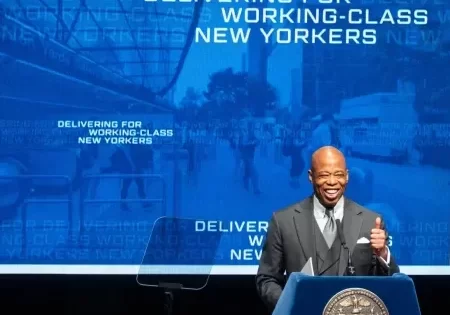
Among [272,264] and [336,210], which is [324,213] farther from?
[272,264]

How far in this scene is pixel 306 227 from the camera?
10.0 ft

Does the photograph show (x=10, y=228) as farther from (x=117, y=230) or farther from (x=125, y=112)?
(x=125, y=112)

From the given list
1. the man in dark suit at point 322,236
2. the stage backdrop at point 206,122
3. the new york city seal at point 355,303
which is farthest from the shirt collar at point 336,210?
the stage backdrop at point 206,122

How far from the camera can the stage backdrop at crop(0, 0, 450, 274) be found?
4.41 m

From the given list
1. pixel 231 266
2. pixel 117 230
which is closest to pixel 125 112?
pixel 117 230

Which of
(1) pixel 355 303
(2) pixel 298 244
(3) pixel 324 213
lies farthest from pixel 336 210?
(1) pixel 355 303

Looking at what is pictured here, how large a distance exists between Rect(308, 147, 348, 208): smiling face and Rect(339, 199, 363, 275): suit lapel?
113 mm

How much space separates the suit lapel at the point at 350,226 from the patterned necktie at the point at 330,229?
0.04 metres

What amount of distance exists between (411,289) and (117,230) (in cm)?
240

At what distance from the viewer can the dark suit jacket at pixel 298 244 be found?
2914 millimetres

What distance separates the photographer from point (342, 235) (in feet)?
8.98

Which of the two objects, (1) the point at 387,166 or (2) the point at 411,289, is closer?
(2) the point at 411,289

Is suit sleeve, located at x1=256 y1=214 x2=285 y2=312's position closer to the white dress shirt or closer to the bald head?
the white dress shirt

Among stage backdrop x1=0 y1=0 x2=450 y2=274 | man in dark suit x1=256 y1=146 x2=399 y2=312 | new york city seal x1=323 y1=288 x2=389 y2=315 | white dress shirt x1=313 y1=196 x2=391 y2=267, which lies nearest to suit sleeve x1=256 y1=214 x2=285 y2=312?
man in dark suit x1=256 y1=146 x2=399 y2=312
